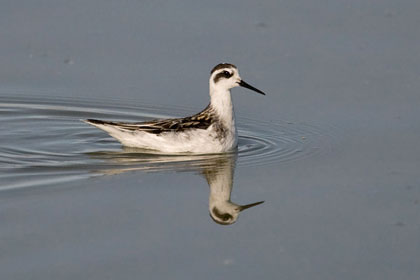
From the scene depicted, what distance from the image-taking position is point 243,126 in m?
14.7

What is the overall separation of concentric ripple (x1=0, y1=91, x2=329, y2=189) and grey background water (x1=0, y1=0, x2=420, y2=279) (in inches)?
5.0

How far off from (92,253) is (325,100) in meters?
5.94

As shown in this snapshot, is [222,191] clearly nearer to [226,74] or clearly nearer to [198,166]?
[198,166]

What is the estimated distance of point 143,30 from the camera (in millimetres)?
16344

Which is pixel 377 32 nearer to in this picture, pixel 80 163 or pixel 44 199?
pixel 80 163

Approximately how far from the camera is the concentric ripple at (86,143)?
Answer: 12.5 metres

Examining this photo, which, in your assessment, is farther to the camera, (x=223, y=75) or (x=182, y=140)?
(x=223, y=75)

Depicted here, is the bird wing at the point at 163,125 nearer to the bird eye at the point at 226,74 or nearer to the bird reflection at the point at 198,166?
the bird reflection at the point at 198,166

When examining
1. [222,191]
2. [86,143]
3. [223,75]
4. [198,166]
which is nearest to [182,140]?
[198,166]

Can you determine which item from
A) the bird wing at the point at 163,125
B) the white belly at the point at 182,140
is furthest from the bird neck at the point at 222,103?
the white belly at the point at 182,140

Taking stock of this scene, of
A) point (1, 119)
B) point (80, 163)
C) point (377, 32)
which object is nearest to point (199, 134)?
point (80, 163)

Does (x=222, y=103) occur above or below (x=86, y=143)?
above

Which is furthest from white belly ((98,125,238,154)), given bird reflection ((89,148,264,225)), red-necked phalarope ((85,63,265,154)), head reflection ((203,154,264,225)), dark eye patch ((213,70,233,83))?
dark eye patch ((213,70,233,83))

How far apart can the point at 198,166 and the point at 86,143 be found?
1905 mm
